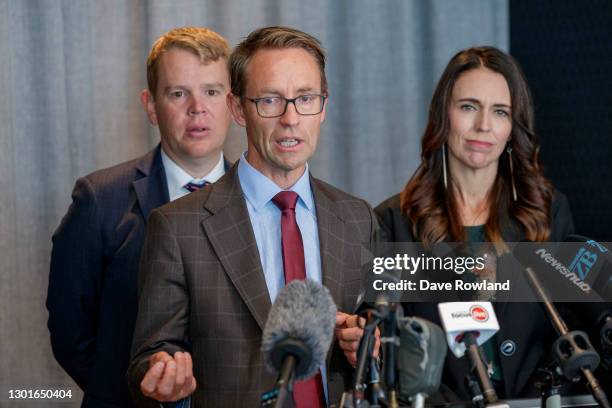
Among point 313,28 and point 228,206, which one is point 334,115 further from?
point 228,206

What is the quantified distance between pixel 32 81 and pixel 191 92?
2.35ft

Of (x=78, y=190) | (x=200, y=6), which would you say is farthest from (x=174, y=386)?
(x=200, y=6)

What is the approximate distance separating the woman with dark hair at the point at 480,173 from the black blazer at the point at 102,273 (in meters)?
0.74

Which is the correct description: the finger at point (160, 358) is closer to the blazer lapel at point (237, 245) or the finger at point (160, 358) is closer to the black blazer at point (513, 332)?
the blazer lapel at point (237, 245)

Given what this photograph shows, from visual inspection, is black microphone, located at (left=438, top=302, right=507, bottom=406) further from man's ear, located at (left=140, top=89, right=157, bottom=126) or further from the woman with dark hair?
man's ear, located at (left=140, top=89, right=157, bottom=126)

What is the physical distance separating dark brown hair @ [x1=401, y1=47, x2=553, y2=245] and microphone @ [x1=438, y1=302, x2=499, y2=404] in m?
0.92

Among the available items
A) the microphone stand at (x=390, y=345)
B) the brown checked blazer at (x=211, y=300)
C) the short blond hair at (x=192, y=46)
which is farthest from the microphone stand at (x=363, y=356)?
the short blond hair at (x=192, y=46)

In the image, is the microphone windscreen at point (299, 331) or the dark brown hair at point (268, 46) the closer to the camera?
the microphone windscreen at point (299, 331)

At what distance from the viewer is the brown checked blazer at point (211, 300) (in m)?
1.86

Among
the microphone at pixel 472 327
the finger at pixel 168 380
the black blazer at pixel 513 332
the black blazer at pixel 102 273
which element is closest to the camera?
the microphone at pixel 472 327

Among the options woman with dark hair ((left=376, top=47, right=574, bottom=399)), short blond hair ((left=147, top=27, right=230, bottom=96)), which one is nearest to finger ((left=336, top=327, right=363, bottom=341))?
woman with dark hair ((left=376, top=47, right=574, bottom=399))

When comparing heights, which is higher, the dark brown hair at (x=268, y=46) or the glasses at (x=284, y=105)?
the dark brown hair at (x=268, y=46)

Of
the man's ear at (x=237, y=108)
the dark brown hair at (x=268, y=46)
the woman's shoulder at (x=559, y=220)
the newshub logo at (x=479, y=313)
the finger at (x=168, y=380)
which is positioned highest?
the dark brown hair at (x=268, y=46)

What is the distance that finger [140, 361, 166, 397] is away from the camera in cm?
159
